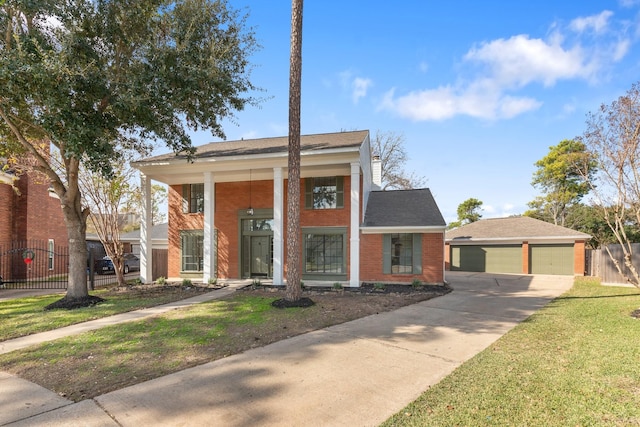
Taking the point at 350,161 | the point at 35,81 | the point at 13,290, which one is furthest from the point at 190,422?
the point at 13,290

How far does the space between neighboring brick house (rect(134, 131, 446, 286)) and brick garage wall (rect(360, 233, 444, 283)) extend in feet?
0.14

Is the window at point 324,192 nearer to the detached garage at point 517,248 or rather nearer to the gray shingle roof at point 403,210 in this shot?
the gray shingle roof at point 403,210

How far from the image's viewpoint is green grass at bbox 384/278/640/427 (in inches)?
139

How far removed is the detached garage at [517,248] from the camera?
792 inches

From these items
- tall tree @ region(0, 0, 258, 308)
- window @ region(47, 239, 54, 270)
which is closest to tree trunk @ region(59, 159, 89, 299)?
tall tree @ region(0, 0, 258, 308)

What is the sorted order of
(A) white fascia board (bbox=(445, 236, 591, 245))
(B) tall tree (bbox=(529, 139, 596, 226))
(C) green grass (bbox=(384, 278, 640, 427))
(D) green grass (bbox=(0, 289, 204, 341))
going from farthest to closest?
1. (B) tall tree (bbox=(529, 139, 596, 226))
2. (A) white fascia board (bbox=(445, 236, 591, 245))
3. (D) green grass (bbox=(0, 289, 204, 341))
4. (C) green grass (bbox=(384, 278, 640, 427))

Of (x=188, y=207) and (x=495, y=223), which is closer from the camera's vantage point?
(x=188, y=207)

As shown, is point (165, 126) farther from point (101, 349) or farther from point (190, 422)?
point (190, 422)

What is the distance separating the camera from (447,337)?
6.71m

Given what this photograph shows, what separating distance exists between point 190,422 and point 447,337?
203 inches

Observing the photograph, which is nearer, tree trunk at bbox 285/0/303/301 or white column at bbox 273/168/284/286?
tree trunk at bbox 285/0/303/301

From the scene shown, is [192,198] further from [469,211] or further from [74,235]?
[469,211]

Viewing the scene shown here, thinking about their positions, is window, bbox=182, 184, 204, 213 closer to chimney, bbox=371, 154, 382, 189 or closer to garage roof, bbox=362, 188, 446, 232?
garage roof, bbox=362, 188, 446, 232

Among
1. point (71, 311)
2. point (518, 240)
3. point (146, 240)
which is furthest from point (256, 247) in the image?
point (518, 240)
